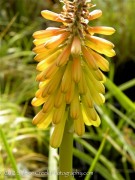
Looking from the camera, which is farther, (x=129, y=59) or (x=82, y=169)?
(x=129, y=59)

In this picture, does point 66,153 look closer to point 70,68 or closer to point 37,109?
point 70,68

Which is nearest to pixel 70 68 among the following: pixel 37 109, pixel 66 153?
pixel 66 153

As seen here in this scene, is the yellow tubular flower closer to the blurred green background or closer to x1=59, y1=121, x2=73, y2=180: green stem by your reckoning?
x1=59, y1=121, x2=73, y2=180: green stem

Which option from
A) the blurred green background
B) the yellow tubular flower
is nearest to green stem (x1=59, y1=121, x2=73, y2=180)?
the yellow tubular flower

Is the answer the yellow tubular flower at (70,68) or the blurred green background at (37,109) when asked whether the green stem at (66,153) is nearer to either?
the yellow tubular flower at (70,68)

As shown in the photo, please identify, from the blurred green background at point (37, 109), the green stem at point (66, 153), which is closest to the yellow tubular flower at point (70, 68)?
the green stem at point (66, 153)

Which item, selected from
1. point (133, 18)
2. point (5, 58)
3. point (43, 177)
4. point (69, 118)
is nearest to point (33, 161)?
point (43, 177)

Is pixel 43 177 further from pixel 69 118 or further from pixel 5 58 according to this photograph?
pixel 69 118
